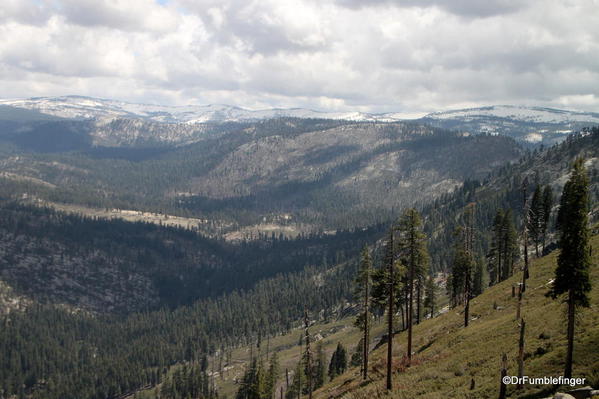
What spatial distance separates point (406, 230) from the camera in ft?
134

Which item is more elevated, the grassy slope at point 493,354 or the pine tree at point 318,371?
the grassy slope at point 493,354

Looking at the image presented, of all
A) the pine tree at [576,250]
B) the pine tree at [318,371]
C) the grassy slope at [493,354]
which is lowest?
the pine tree at [318,371]

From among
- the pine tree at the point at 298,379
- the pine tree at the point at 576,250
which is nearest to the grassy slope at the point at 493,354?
the pine tree at the point at 576,250

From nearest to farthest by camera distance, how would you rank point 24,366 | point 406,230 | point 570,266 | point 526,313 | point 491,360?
point 570,266
point 491,360
point 406,230
point 526,313
point 24,366

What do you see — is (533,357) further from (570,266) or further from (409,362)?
(409,362)

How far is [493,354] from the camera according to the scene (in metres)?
37.5

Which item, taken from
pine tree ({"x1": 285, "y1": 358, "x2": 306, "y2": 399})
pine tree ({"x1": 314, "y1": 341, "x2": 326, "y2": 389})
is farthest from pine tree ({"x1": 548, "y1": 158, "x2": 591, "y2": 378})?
pine tree ({"x1": 314, "y1": 341, "x2": 326, "y2": 389})

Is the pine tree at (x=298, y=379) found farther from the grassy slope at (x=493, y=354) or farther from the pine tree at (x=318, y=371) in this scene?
the grassy slope at (x=493, y=354)

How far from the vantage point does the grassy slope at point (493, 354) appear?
96.8 feet

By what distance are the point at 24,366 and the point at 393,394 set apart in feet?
703

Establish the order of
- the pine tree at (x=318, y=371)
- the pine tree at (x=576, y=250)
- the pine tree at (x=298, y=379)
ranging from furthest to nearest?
the pine tree at (x=318, y=371) → the pine tree at (x=298, y=379) → the pine tree at (x=576, y=250)

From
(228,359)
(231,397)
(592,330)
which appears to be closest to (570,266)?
(592,330)

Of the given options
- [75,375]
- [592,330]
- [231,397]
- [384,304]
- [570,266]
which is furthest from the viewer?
[75,375]

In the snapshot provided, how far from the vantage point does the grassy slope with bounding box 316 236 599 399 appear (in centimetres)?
2951
